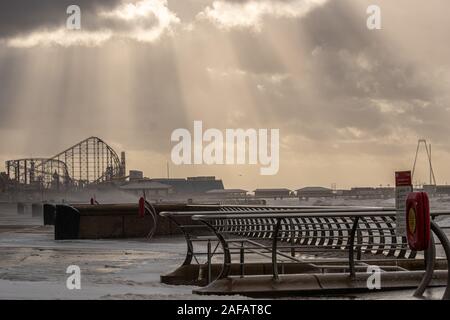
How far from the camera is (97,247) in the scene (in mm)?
23297

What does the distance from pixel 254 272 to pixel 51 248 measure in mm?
9897

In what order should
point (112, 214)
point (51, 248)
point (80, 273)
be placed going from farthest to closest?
1. point (112, 214)
2. point (51, 248)
3. point (80, 273)

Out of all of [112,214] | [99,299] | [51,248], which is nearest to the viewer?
[99,299]

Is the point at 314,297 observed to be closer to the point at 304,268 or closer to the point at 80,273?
the point at 304,268

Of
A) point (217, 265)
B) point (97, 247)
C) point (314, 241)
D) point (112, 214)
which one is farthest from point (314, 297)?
point (112, 214)

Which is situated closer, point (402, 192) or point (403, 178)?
point (403, 178)

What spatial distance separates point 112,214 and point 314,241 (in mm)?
8924

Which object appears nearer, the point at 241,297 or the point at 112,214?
the point at 241,297

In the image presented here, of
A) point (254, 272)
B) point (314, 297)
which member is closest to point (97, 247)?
point (254, 272)

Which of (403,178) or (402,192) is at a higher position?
(403,178)
